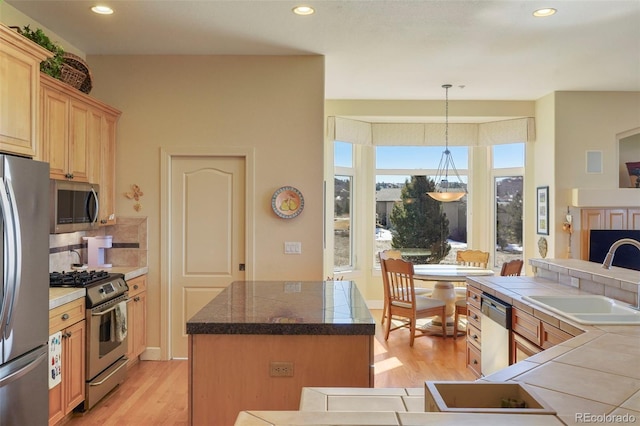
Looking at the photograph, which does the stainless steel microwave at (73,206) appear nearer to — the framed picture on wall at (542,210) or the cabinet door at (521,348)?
the cabinet door at (521,348)

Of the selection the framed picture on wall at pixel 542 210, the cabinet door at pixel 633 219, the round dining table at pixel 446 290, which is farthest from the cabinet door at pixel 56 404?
the cabinet door at pixel 633 219

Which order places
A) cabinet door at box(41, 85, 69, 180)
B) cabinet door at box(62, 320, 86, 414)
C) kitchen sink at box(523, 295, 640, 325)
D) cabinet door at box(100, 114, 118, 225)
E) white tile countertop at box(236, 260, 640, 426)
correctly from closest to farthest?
1. white tile countertop at box(236, 260, 640, 426)
2. kitchen sink at box(523, 295, 640, 325)
3. cabinet door at box(62, 320, 86, 414)
4. cabinet door at box(41, 85, 69, 180)
5. cabinet door at box(100, 114, 118, 225)

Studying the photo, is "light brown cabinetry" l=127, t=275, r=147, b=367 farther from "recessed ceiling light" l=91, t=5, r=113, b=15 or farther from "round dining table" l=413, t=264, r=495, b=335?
"round dining table" l=413, t=264, r=495, b=335

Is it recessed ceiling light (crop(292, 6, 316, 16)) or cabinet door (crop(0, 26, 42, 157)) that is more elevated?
recessed ceiling light (crop(292, 6, 316, 16))

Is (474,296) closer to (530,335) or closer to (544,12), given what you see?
(530,335)

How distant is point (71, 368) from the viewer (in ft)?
9.65

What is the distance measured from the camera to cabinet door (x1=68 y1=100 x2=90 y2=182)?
11.3 feet

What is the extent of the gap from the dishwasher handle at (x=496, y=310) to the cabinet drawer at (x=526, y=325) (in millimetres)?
42

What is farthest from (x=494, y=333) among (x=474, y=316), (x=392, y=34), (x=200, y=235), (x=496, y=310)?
(x=200, y=235)

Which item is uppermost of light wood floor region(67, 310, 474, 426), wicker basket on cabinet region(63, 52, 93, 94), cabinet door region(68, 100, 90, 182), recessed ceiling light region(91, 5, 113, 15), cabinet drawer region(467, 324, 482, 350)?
recessed ceiling light region(91, 5, 113, 15)

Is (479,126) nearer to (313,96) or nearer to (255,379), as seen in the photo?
(313,96)

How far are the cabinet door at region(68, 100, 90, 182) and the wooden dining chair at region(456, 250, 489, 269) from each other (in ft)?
15.8

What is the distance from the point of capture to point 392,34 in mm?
3744

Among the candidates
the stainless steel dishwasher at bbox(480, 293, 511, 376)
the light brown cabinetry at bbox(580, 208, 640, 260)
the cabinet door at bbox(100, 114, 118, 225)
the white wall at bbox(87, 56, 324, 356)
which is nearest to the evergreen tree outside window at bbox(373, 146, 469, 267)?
the light brown cabinetry at bbox(580, 208, 640, 260)
